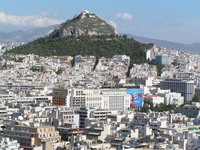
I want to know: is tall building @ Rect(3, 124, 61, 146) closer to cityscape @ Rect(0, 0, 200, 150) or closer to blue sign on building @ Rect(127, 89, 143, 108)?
cityscape @ Rect(0, 0, 200, 150)

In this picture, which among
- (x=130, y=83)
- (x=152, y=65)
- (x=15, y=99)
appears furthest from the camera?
(x=152, y=65)

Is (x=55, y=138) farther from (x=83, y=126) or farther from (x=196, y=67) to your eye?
(x=196, y=67)

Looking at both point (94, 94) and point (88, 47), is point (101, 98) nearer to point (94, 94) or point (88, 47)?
point (94, 94)

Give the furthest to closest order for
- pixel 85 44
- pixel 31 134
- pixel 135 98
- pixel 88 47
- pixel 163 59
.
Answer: pixel 85 44 < pixel 88 47 < pixel 163 59 < pixel 135 98 < pixel 31 134

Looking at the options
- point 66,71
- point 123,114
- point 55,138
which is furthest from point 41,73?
point 55,138

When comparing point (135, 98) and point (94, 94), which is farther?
point (135, 98)

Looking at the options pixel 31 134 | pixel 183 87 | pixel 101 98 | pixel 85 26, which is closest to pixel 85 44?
pixel 85 26

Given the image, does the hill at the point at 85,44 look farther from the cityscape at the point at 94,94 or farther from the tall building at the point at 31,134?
the tall building at the point at 31,134
